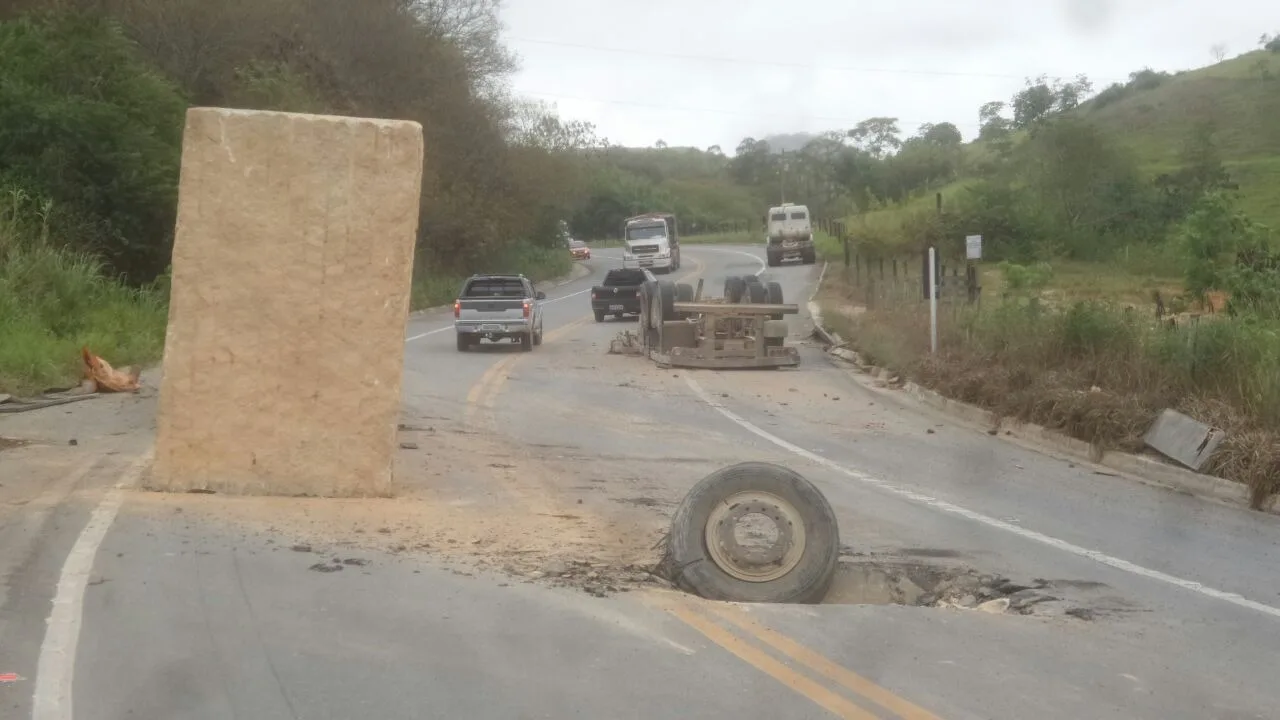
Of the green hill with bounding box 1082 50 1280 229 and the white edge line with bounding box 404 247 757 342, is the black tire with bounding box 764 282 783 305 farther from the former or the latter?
the green hill with bounding box 1082 50 1280 229

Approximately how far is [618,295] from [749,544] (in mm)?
30506

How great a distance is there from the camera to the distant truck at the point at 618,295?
38125 mm

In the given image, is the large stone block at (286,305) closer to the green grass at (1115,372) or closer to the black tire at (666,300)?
the green grass at (1115,372)

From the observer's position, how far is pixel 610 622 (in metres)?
6.86

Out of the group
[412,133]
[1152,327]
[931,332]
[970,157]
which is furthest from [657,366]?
[970,157]

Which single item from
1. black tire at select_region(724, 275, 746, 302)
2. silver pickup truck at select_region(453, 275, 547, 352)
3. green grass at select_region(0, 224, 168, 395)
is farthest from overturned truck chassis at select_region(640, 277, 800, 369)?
green grass at select_region(0, 224, 168, 395)

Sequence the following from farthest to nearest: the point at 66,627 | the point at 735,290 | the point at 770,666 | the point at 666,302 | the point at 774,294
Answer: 1. the point at 735,290
2. the point at 774,294
3. the point at 666,302
4. the point at 66,627
5. the point at 770,666

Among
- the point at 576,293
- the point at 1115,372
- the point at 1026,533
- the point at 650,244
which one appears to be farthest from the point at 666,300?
the point at 650,244

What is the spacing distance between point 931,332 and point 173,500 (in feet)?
46.0

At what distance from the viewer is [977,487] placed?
12.2 metres

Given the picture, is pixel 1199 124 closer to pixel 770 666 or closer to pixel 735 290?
pixel 735 290

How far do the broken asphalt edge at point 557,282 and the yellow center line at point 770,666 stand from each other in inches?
1455

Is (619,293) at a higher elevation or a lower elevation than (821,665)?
higher

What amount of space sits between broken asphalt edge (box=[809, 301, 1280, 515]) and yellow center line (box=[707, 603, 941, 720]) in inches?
259
